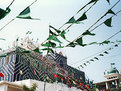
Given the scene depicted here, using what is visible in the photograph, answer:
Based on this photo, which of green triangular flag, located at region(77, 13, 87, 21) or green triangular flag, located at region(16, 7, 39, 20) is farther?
green triangular flag, located at region(77, 13, 87, 21)

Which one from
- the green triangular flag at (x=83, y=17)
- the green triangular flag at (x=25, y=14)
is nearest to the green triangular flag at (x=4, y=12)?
the green triangular flag at (x=25, y=14)

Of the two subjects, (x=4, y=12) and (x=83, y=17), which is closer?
(x=4, y=12)

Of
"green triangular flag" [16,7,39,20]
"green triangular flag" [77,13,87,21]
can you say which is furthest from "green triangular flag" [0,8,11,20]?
"green triangular flag" [77,13,87,21]

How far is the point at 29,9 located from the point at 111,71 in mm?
30972

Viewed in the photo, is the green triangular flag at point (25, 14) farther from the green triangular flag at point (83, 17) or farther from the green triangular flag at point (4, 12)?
the green triangular flag at point (83, 17)

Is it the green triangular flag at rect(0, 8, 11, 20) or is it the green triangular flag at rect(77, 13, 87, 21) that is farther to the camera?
the green triangular flag at rect(77, 13, 87, 21)

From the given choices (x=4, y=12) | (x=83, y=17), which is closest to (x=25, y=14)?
(x=4, y=12)

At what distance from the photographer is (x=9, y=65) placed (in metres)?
20.0

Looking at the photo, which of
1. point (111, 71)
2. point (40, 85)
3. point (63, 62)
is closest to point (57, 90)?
point (40, 85)

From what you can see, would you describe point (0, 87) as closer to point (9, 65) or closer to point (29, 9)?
point (9, 65)

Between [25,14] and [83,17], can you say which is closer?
[25,14]

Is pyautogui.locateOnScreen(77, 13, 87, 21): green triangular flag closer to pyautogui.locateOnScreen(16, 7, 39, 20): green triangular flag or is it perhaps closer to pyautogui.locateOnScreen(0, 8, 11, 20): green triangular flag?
pyautogui.locateOnScreen(16, 7, 39, 20): green triangular flag

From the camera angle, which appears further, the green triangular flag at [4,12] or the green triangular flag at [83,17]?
the green triangular flag at [83,17]

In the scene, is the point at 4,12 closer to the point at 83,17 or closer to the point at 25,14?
the point at 25,14
